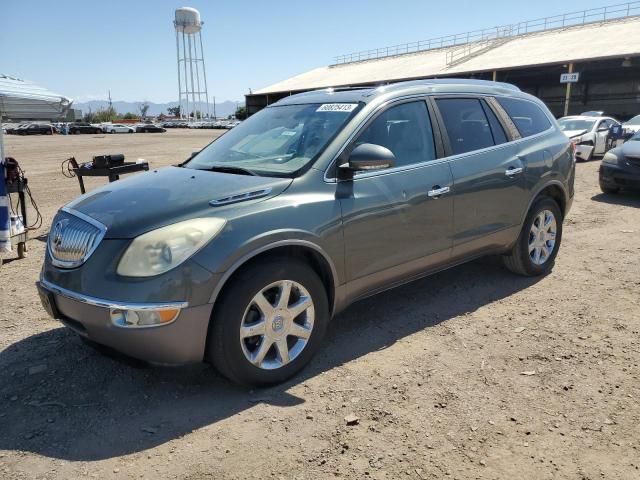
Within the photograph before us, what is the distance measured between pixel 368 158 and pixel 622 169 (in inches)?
299

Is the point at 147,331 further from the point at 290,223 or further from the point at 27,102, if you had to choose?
the point at 27,102

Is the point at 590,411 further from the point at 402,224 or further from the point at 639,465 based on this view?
the point at 402,224

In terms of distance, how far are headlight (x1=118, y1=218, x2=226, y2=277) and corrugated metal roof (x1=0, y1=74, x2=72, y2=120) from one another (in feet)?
16.7

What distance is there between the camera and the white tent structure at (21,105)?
603cm

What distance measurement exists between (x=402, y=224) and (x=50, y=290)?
2310mm

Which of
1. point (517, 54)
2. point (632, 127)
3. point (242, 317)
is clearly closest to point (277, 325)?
point (242, 317)

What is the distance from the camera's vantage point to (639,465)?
2480 millimetres

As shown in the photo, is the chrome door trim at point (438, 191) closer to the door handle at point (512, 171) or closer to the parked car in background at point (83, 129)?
the door handle at point (512, 171)

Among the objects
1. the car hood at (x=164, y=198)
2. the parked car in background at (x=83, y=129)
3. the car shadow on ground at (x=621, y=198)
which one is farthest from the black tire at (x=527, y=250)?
the parked car in background at (x=83, y=129)

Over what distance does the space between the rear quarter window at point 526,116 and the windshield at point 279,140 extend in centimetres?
189

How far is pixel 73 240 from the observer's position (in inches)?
120

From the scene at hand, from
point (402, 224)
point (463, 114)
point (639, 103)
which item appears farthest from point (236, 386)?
point (639, 103)

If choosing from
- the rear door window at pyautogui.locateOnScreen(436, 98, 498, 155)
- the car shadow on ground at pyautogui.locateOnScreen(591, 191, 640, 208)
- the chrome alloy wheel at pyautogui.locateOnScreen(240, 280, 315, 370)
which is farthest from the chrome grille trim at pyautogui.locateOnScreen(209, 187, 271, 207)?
the car shadow on ground at pyautogui.locateOnScreen(591, 191, 640, 208)

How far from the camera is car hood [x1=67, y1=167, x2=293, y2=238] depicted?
2.93 metres
